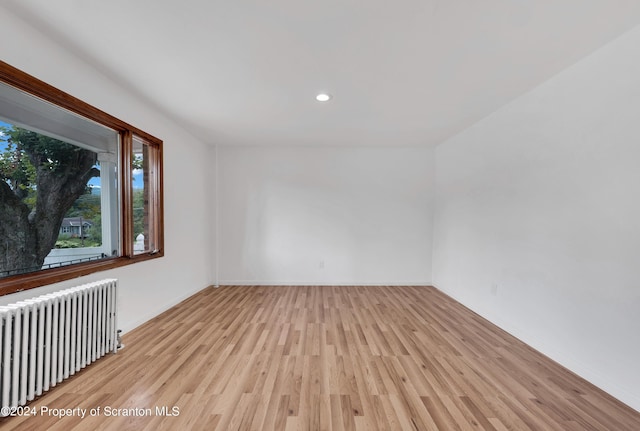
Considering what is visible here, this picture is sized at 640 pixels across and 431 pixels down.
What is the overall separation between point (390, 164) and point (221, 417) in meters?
4.38

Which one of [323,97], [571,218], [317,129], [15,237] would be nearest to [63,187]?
[15,237]

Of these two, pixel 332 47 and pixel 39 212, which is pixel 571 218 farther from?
pixel 39 212

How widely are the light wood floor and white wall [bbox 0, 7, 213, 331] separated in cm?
46

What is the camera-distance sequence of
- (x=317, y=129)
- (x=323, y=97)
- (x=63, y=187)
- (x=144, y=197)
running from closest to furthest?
(x=63, y=187) < (x=323, y=97) < (x=144, y=197) < (x=317, y=129)

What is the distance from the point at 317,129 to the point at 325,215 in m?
1.65

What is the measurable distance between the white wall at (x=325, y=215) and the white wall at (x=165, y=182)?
1.86 ft

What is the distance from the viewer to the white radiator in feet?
5.09

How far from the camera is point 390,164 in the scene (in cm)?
476

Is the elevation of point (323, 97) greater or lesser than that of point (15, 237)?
greater

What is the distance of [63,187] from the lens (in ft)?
7.14

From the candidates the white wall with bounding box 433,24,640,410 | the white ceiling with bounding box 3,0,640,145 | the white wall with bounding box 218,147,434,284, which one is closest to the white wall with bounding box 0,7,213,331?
the white ceiling with bounding box 3,0,640,145

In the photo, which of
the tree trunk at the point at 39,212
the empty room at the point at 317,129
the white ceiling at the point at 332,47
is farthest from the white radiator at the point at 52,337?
the white ceiling at the point at 332,47

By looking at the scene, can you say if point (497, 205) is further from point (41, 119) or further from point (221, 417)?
point (41, 119)

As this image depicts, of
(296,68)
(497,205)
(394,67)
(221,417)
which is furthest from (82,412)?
(497,205)
